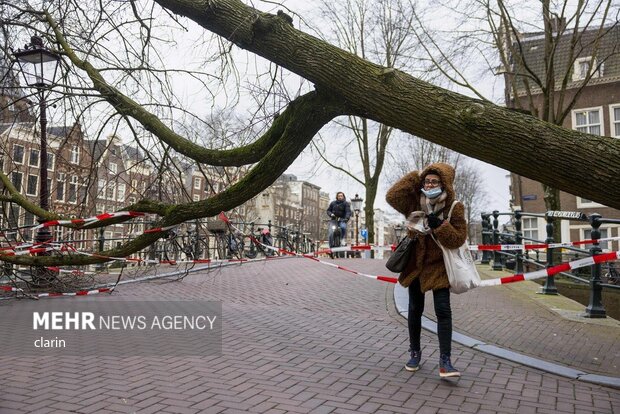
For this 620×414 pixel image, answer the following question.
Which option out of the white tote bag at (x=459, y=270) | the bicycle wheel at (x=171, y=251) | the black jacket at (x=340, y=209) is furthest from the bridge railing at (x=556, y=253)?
the bicycle wheel at (x=171, y=251)

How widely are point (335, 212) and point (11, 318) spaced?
1057 centimetres

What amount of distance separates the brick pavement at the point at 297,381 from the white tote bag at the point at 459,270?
0.74 metres

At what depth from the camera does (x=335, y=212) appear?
16.2m

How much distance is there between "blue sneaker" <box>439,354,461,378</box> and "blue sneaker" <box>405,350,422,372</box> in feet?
1.03

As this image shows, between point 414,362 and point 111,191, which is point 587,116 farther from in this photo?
point 414,362

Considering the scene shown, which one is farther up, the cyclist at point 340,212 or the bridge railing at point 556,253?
the cyclist at point 340,212

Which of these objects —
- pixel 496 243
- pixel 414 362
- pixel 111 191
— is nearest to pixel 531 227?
pixel 496 243

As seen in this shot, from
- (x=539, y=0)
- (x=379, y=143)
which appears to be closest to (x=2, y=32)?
(x=539, y=0)

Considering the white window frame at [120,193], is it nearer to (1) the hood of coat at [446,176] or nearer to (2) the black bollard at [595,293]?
(1) the hood of coat at [446,176]

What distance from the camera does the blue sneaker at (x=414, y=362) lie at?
4.33 m

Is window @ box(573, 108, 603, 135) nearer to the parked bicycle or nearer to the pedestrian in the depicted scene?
the parked bicycle

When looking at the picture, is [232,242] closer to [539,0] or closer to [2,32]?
[2,32]

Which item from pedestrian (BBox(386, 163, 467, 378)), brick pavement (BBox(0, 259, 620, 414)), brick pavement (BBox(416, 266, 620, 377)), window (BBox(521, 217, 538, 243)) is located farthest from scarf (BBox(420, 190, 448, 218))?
window (BBox(521, 217, 538, 243))

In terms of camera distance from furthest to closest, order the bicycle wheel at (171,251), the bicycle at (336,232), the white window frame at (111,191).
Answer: the bicycle at (336,232)
the bicycle wheel at (171,251)
the white window frame at (111,191)
